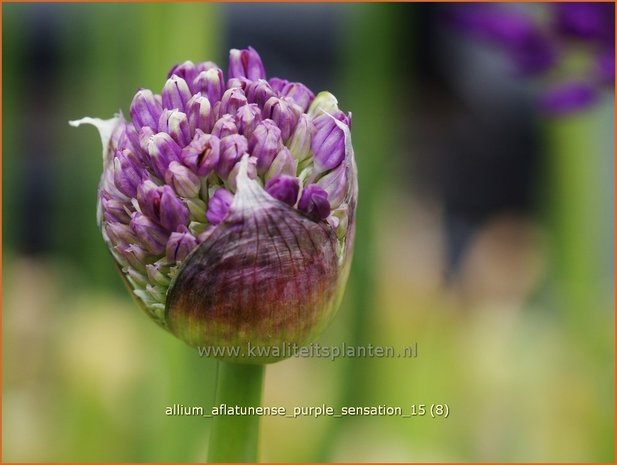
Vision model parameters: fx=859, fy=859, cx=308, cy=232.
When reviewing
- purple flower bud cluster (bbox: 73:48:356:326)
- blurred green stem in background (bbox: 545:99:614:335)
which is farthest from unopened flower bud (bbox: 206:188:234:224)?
blurred green stem in background (bbox: 545:99:614:335)

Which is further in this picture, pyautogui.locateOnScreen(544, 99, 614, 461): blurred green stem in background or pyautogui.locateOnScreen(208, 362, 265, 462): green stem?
pyautogui.locateOnScreen(544, 99, 614, 461): blurred green stem in background

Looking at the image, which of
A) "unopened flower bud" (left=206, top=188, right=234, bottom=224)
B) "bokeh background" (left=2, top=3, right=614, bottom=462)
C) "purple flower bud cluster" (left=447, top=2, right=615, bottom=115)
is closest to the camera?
"unopened flower bud" (left=206, top=188, right=234, bottom=224)

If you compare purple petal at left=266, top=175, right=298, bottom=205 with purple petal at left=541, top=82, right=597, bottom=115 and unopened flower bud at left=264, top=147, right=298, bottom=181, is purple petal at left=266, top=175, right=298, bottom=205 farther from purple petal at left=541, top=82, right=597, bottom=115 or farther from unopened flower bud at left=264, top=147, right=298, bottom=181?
purple petal at left=541, top=82, right=597, bottom=115

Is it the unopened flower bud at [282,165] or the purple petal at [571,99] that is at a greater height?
the purple petal at [571,99]

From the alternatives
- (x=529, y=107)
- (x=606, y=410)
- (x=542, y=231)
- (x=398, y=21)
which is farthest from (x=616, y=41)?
(x=529, y=107)

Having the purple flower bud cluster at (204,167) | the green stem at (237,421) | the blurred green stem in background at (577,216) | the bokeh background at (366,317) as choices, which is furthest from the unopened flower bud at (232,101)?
the blurred green stem in background at (577,216)

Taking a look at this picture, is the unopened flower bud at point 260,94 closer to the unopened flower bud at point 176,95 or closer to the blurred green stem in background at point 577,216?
the unopened flower bud at point 176,95

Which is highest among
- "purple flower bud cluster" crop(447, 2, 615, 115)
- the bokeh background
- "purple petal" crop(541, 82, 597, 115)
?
"purple flower bud cluster" crop(447, 2, 615, 115)
